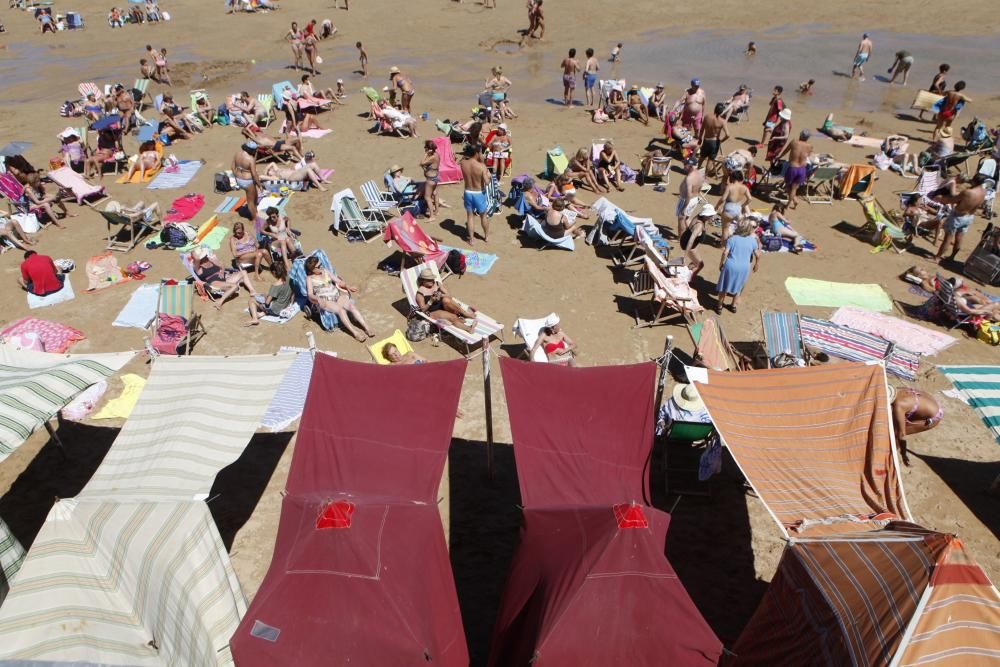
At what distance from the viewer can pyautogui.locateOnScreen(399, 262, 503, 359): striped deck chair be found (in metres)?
8.70

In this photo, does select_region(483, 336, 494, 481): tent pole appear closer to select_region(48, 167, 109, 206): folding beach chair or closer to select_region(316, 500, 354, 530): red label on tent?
select_region(316, 500, 354, 530): red label on tent

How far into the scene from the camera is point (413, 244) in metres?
10.4

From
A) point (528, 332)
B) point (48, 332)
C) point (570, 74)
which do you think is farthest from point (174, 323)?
point (570, 74)

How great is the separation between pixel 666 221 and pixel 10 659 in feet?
38.7

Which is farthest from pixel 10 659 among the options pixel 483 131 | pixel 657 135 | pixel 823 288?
pixel 657 135

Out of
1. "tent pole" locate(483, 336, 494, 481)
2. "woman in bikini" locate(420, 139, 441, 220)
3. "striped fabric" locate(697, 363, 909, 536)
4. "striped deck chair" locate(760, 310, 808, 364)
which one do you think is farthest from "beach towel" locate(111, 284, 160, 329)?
"striped deck chair" locate(760, 310, 808, 364)

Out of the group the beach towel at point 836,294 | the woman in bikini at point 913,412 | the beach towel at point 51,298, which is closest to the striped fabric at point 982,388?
the woman in bikini at point 913,412

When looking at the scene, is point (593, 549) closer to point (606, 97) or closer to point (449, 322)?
point (449, 322)

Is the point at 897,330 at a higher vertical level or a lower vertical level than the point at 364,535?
lower

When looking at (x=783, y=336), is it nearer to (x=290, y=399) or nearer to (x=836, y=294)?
(x=836, y=294)

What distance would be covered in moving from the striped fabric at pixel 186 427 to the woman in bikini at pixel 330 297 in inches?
113

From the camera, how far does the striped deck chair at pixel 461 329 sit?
28.5 feet

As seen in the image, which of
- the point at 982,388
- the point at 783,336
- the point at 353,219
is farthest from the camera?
the point at 353,219

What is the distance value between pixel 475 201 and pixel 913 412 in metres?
7.56
